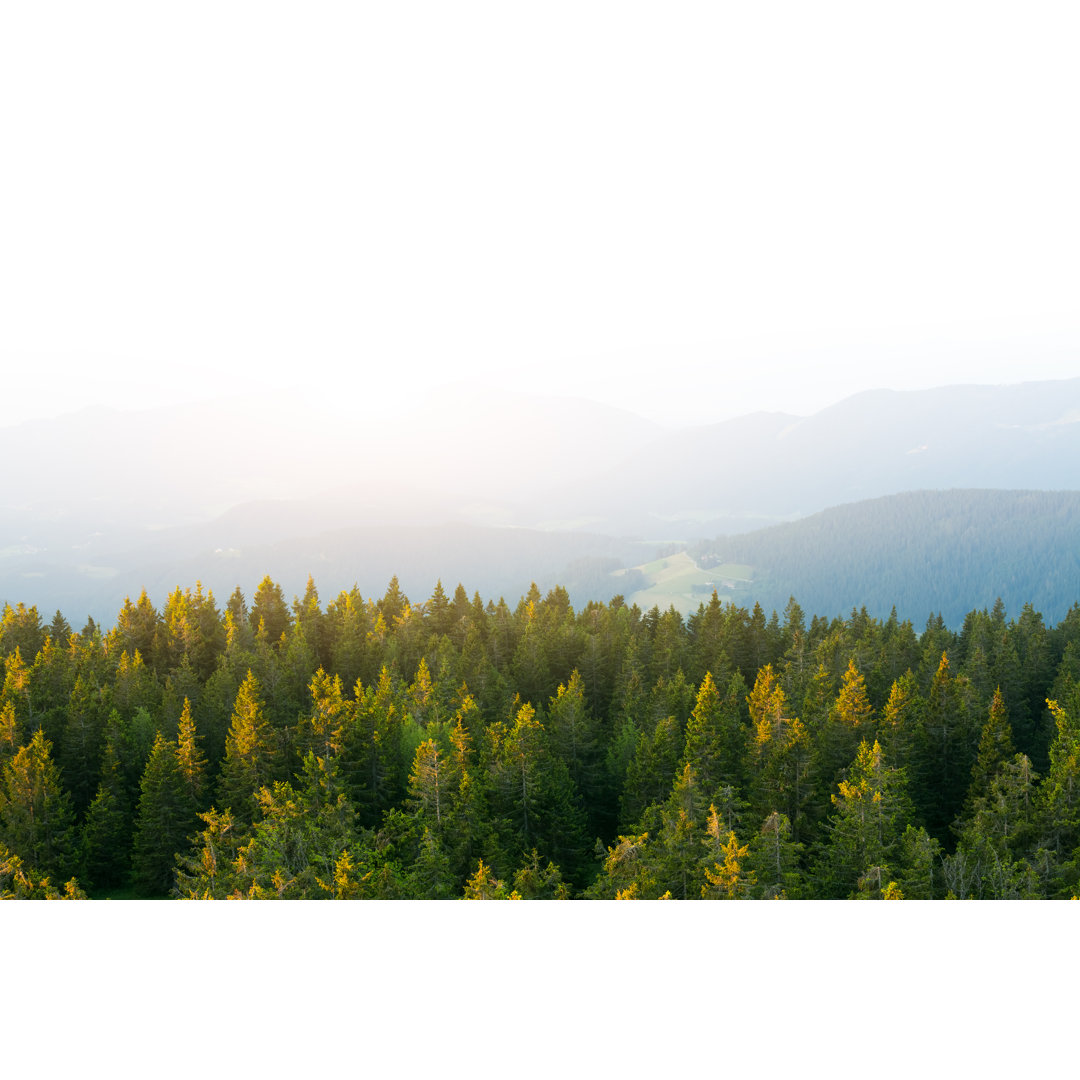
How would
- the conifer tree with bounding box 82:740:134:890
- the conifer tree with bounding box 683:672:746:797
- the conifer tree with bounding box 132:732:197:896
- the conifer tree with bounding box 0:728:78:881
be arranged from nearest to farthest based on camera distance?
1. the conifer tree with bounding box 0:728:78:881
2. the conifer tree with bounding box 683:672:746:797
3. the conifer tree with bounding box 132:732:197:896
4. the conifer tree with bounding box 82:740:134:890

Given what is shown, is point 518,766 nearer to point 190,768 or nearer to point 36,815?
point 190,768

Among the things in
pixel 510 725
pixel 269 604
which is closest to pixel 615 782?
pixel 510 725

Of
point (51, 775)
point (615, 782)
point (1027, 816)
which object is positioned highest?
point (1027, 816)

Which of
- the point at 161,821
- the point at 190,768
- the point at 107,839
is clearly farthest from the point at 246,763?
the point at 107,839

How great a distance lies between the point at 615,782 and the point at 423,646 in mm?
19688

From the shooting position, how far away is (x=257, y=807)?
1238 inches

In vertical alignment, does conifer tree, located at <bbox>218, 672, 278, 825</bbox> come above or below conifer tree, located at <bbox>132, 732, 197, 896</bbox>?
above

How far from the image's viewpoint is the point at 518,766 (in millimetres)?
30797

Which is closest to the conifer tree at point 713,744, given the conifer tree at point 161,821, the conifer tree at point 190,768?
the conifer tree at point 190,768

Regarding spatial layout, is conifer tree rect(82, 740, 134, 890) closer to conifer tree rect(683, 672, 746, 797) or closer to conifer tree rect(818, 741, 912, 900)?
conifer tree rect(683, 672, 746, 797)

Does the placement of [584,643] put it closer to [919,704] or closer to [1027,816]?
[919,704]

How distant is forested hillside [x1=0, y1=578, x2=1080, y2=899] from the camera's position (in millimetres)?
22766

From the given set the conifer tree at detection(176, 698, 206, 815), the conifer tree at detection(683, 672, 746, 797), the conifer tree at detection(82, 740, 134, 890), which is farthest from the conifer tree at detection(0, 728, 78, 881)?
the conifer tree at detection(683, 672, 746, 797)

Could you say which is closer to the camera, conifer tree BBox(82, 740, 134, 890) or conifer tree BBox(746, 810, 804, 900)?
conifer tree BBox(746, 810, 804, 900)
